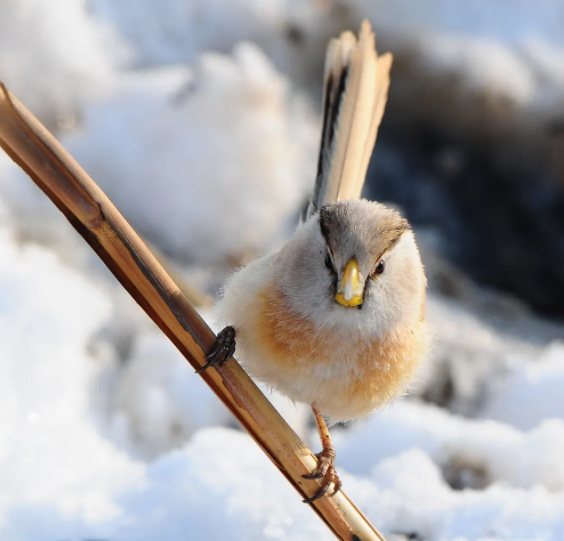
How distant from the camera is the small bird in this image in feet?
4.42

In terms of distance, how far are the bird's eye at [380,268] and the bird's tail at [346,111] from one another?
1.27 ft

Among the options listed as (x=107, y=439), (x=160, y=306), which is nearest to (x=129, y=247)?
(x=160, y=306)

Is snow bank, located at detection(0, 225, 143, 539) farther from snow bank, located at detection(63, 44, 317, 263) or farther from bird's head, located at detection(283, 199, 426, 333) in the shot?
bird's head, located at detection(283, 199, 426, 333)

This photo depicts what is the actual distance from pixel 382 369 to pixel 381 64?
779mm

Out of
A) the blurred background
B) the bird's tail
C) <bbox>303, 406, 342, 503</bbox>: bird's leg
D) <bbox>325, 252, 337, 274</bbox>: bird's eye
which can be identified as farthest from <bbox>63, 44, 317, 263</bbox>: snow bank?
<bbox>325, 252, 337, 274</bbox>: bird's eye

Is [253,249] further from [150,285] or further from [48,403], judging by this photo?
[150,285]

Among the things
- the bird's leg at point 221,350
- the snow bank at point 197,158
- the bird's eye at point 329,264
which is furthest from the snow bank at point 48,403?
the bird's eye at point 329,264

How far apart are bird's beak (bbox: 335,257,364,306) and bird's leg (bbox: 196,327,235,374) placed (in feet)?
0.72

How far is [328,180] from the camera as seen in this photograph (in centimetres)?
176

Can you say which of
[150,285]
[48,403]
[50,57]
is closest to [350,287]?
[150,285]

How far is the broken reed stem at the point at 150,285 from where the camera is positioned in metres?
0.97

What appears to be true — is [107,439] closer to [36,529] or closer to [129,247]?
[36,529]

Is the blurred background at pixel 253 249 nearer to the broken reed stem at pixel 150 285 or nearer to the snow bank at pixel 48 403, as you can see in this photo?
the snow bank at pixel 48 403

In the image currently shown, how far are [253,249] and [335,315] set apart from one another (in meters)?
1.51
